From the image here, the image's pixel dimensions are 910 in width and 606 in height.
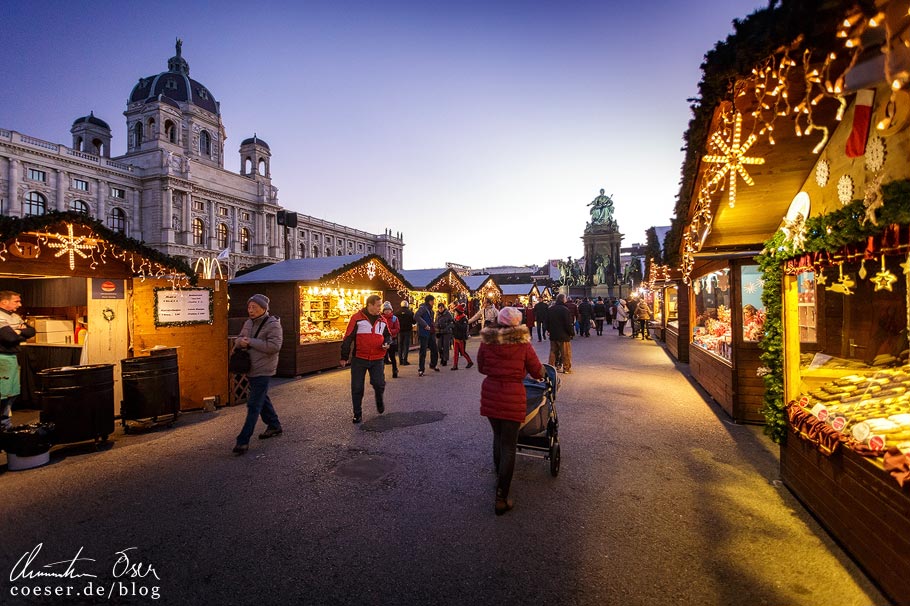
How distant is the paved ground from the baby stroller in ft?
0.85

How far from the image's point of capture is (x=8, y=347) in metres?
5.05

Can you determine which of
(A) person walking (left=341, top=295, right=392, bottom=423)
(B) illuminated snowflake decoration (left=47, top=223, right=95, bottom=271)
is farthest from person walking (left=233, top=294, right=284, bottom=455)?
(B) illuminated snowflake decoration (left=47, top=223, right=95, bottom=271)

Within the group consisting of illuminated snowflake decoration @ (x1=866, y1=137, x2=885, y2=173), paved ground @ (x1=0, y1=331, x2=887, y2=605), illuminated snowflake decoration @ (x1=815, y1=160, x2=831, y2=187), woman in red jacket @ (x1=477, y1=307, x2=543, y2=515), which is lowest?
paved ground @ (x1=0, y1=331, x2=887, y2=605)

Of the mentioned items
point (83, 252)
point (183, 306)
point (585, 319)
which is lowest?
point (585, 319)

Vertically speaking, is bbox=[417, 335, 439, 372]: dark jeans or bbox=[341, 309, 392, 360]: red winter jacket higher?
bbox=[341, 309, 392, 360]: red winter jacket

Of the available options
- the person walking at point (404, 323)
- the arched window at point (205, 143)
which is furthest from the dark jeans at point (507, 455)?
the arched window at point (205, 143)

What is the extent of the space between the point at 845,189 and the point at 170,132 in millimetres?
73646

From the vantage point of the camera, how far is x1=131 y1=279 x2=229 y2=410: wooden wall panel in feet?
23.1

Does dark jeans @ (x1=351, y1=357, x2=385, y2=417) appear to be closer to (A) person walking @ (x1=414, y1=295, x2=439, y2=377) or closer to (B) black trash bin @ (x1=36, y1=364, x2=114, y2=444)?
(B) black trash bin @ (x1=36, y1=364, x2=114, y2=444)

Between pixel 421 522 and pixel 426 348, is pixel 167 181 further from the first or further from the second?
pixel 421 522

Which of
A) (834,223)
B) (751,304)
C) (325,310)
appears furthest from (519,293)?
(834,223)

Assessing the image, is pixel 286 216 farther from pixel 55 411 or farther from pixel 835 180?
pixel 835 180

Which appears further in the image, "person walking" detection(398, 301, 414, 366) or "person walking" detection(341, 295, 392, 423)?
"person walking" detection(398, 301, 414, 366)

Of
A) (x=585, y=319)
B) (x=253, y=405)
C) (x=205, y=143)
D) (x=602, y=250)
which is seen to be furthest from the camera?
(x=205, y=143)
